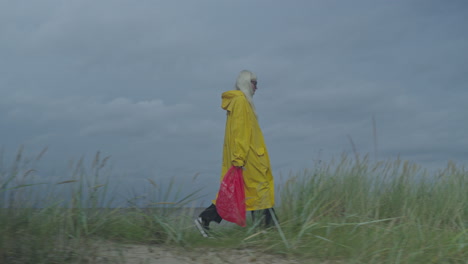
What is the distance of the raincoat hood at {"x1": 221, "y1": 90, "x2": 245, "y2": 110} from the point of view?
18.8 ft

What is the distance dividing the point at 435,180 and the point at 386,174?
1.39 metres

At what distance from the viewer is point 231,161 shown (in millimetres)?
5500

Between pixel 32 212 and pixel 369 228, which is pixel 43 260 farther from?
pixel 369 228

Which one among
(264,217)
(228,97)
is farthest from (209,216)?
(228,97)

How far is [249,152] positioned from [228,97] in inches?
30.2

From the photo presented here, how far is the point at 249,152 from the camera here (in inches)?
218

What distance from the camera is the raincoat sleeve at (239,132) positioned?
5.40 metres

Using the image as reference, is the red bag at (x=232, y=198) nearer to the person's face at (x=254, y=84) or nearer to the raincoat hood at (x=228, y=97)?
the raincoat hood at (x=228, y=97)

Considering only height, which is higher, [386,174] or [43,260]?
[386,174]

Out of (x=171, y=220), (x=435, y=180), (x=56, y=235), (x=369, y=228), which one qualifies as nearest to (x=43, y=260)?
(x=56, y=235)

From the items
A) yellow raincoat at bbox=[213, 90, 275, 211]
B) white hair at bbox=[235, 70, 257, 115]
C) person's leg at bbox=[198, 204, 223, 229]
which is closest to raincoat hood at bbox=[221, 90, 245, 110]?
yellow raincoat at bbox=[213, 90, 275, 211]

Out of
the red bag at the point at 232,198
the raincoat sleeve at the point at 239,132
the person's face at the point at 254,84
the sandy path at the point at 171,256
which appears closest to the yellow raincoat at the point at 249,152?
the raincoat sleeve at the point at 239,132

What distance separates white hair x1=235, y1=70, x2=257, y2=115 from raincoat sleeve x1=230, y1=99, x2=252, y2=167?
246 millimetres

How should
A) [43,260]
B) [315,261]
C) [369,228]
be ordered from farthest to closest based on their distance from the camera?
[369,228], [315,261], [43,260]
